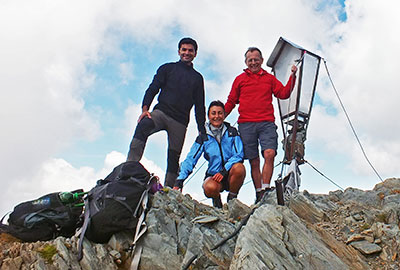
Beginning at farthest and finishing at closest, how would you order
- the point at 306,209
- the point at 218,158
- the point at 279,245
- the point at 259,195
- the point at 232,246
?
the point at 218,158 → the point at 259,195 → the point at 306,209 → the point at 232,246 → the point at 279,245

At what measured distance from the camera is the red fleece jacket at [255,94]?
27.7ft

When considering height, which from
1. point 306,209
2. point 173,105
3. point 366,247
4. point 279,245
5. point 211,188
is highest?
point 173,105

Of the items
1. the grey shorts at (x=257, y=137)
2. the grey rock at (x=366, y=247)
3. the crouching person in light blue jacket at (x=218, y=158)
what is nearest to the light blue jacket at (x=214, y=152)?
the crouching person in light blue jacket at (x=218, y=158)

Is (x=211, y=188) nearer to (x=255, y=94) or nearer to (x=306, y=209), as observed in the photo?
(x=306, y=209)

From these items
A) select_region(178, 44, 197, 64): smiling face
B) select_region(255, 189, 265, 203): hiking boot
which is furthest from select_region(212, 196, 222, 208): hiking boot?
select_region(178, 44, 197, 64): smiling face

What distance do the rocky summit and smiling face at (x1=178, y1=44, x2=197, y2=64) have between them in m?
3.72

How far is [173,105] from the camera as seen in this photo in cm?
841

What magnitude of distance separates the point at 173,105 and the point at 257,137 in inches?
80.0

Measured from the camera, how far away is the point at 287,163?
32.7ft

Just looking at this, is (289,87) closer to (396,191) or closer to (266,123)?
(266,123)

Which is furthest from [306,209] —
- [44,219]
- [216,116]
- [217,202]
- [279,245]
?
[44,219]

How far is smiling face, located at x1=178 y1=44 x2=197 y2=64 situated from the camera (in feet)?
29.0

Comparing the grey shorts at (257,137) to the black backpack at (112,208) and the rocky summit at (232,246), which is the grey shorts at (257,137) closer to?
the rocky summit at (232,246)

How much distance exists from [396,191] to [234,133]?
192 inches
